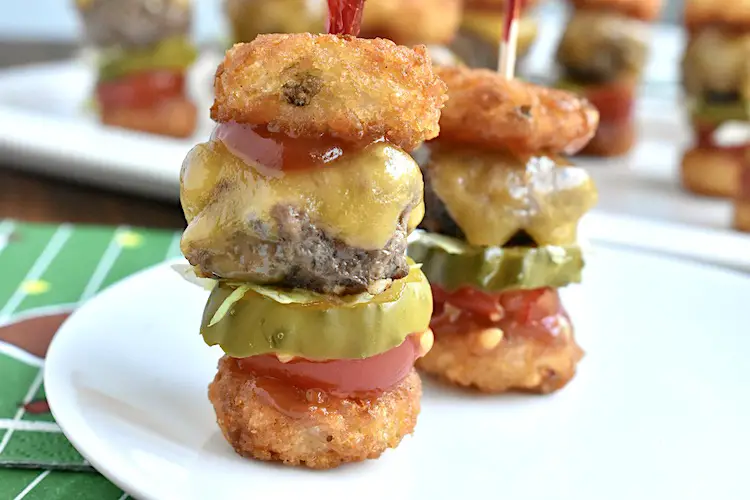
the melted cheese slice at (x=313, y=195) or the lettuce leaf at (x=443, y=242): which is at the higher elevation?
the melted cheese slice at (x=313, y=195)

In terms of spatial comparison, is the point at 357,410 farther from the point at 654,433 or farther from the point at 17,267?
the point at 17,267

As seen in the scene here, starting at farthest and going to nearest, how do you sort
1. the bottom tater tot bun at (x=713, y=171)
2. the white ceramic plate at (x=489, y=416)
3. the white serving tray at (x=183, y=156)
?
the bottom tater tot bun at (x=713, y=171), the white serving tray at (x=183, y=156), the white ceramic plate at (x=489, y=416)

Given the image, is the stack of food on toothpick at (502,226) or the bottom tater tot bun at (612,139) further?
the bottom tater tot bun at (612,139)

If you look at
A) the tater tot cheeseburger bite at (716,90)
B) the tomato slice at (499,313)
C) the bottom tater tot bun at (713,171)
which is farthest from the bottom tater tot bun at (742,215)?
the tomato slice at (499,313)

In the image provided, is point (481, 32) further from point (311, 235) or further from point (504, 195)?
point (311, 235)

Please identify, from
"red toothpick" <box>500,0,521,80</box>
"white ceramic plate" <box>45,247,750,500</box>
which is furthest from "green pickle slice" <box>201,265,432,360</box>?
"red toothpick" <box>500,0,521,80</box>

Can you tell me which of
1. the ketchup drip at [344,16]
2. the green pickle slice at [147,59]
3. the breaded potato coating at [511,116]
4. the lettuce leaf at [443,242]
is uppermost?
the ketchup drip at [344,16]

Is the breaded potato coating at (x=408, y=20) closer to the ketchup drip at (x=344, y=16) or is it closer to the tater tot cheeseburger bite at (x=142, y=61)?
the tater tot cheeseburger bite at (x=142, y=61)
